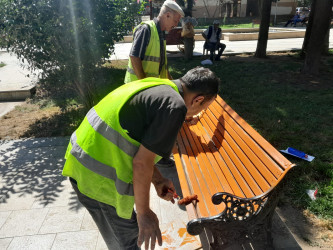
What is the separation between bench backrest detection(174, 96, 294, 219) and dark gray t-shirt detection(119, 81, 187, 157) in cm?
104

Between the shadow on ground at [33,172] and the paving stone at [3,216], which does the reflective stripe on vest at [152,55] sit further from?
the paving stone at [3,216]

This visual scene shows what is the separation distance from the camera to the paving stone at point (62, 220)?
9.27 ft

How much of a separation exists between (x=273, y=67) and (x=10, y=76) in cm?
899

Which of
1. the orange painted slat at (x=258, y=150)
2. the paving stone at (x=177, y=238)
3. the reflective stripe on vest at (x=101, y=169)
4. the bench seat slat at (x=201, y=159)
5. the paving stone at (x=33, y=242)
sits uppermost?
the reflective stripe on vest at (x=101, y=169)

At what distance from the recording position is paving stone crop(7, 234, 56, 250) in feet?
8.64

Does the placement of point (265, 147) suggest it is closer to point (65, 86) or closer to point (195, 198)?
point (195, 198)

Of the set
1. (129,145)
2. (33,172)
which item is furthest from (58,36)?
(129,145)

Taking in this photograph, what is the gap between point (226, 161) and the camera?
278cm

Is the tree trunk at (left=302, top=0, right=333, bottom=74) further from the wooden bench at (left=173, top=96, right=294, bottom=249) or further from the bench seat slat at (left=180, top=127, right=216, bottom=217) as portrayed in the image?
the bench seat slat at (left=180, top=127, right=216, bottom=217)

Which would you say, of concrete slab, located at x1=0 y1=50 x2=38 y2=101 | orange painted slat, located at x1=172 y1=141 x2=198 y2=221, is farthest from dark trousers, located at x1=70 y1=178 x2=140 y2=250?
concrete slab, located at x1=0 y1=50 x2=38 y2=101

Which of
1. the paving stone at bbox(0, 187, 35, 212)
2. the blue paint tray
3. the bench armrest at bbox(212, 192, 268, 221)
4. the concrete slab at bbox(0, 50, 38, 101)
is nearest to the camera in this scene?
the bench armrest at bbox(212, 192, 268, 221)

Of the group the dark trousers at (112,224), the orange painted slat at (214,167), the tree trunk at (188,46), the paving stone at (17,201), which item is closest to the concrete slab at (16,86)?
the paving stone at (17,201)

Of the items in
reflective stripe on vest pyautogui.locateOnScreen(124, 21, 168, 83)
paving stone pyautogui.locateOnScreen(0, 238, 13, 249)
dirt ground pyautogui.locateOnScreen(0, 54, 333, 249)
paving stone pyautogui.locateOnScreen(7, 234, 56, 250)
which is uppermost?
reflective stripe on vest pyautogui.locateOnScreen(124, 21, 168, 83)

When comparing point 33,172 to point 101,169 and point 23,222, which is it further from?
point 101,169
